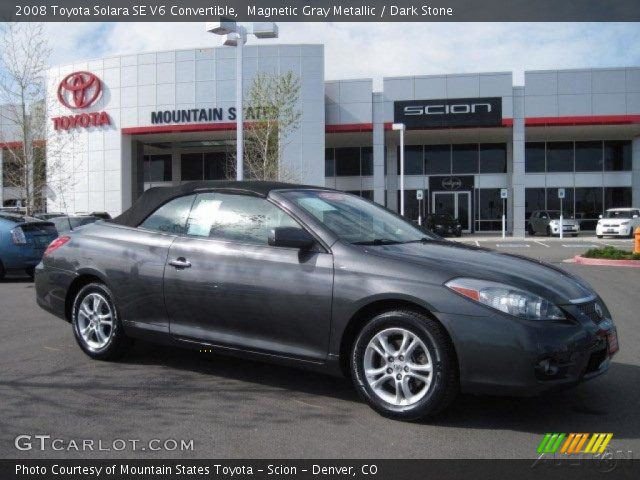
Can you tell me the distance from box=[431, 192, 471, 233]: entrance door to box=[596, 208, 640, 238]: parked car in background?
8.69 meters

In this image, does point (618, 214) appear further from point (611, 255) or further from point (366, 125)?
point (611, 255)

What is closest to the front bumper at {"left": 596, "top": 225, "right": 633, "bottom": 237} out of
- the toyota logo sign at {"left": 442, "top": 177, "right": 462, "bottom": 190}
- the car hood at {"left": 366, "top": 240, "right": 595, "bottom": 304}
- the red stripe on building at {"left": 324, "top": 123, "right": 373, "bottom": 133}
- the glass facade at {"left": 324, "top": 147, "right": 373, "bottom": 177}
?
the toyota logo sign at {"left": 442, "top": 177, "right": 462, "bottom": 190}

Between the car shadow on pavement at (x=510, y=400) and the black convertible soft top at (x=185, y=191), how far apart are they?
130 centimetres

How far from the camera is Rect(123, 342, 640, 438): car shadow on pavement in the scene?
4.16 m

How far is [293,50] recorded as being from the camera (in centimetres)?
3247

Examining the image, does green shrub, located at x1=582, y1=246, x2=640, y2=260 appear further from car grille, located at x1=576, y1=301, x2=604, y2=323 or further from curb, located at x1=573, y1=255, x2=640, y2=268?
car grille, located at x1=576, y1=301, x2=604, y2=323

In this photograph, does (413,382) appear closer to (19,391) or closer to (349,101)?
(19,391)

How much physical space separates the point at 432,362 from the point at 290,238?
1.29m

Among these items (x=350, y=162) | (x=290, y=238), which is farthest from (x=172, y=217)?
(x=350, y=162)

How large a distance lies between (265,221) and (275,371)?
4.55ft

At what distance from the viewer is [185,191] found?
551cm
